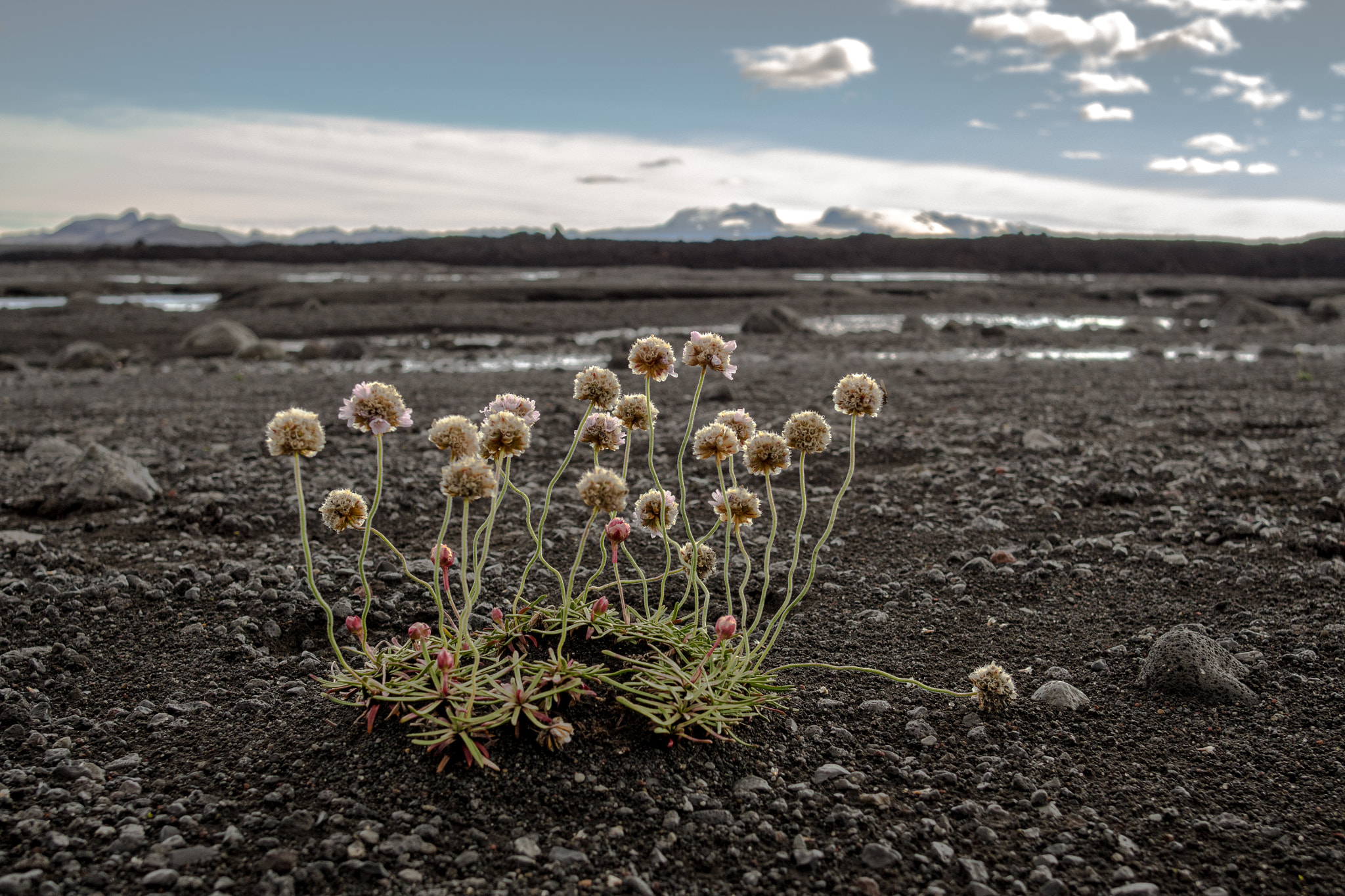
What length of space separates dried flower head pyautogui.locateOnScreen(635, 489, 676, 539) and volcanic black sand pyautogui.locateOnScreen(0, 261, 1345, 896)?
0.76 meters

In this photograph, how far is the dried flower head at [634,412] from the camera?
136 inches

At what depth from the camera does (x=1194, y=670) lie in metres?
3.91

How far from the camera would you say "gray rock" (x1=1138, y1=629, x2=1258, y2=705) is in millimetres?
3873

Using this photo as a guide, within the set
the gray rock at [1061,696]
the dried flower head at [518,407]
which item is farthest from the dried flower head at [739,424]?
the gray rock at [1061,696]

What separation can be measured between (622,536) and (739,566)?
2.19 m

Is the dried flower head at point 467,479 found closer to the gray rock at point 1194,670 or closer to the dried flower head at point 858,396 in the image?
the dried flower head at point 858,396

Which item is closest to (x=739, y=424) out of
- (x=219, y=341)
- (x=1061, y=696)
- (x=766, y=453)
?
(x=766, y=453)

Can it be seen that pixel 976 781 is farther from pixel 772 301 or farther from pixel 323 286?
pixel 323 286

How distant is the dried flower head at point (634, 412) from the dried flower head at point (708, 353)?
0.28 m

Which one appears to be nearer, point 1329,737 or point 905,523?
point 1329,737

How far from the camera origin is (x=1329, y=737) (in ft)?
11.6

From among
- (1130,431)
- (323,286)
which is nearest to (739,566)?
(1130,431)

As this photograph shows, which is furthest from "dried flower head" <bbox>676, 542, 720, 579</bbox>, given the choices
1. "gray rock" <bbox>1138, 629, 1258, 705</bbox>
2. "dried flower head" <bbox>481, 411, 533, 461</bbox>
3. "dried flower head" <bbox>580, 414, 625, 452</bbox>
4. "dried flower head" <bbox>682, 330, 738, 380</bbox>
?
"gray rock" <bbox>1138, 629, 1258, 705</bbox>

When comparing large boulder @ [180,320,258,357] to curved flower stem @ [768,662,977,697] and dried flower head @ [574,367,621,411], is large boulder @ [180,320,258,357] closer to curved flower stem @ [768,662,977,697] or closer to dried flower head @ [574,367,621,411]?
dried flower head @ [574,367,621,411]
